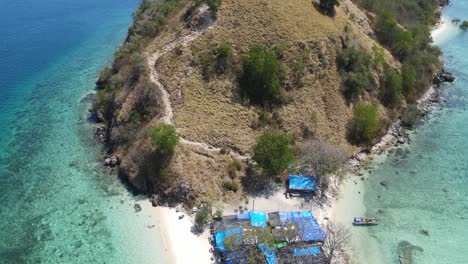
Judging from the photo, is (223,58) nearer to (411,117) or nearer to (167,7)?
(167,7)

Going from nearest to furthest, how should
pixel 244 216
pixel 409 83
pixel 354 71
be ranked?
1. pixel 244 216
2. pixel 354 71
3. pixel 409 83

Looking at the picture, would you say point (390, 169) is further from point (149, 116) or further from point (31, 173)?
point (31, 173)

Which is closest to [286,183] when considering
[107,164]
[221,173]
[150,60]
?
[221,173]

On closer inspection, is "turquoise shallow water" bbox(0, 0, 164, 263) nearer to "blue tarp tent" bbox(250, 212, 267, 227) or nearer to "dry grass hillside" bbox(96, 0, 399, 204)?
"dry grass hillside" bbox(96, 0, 399, 204)

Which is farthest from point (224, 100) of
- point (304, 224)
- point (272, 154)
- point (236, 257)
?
point (236, 257)

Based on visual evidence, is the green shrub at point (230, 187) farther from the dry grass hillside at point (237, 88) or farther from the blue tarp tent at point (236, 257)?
the blue tarp tent at point (236, 257)

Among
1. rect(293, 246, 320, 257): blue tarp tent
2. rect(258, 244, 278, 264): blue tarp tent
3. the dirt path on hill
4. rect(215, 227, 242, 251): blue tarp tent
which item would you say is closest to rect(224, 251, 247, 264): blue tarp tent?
rect(215, 227, 242, 251): blue tarp tent
